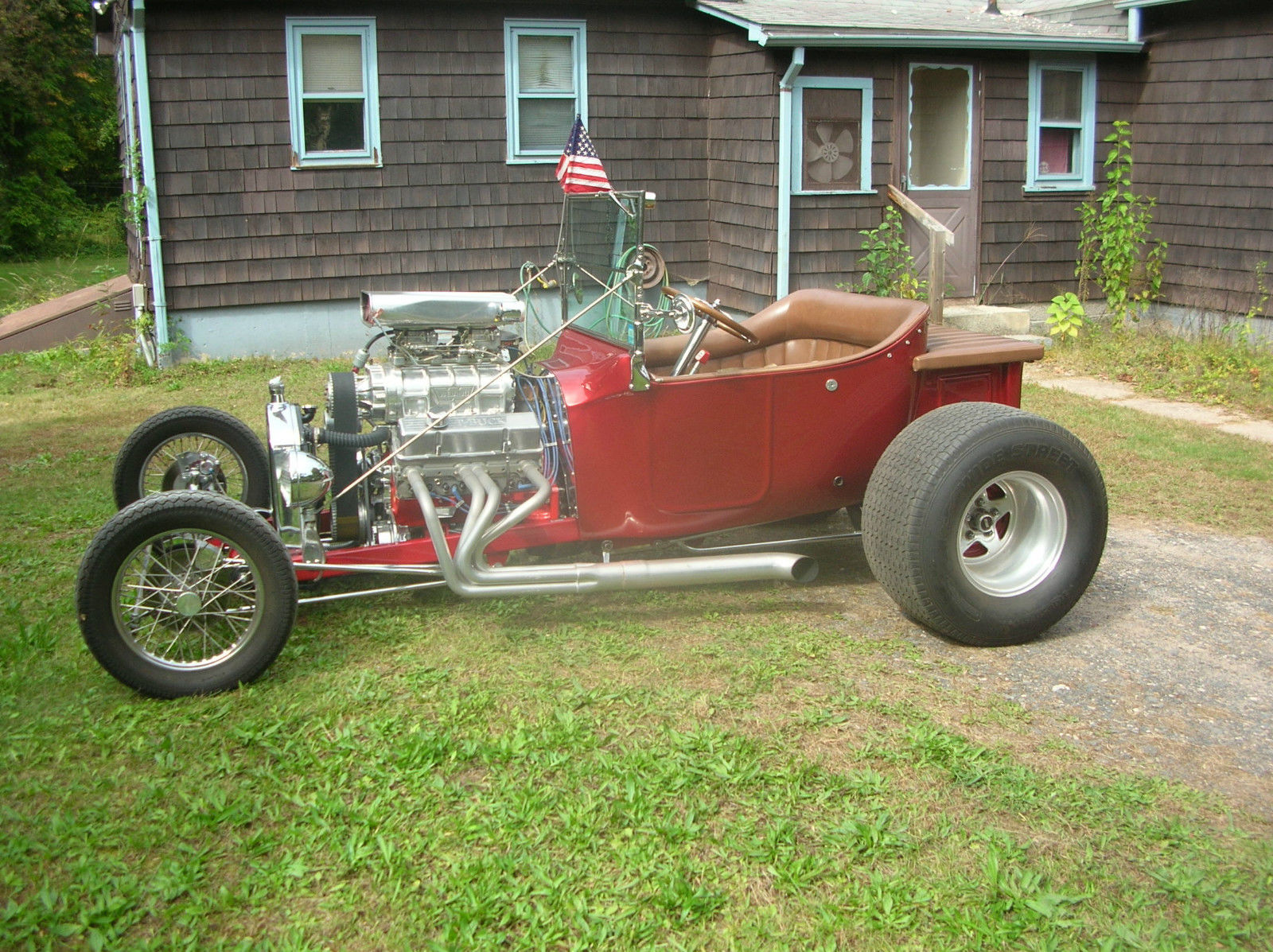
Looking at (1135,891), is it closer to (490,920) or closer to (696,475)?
(490,920)

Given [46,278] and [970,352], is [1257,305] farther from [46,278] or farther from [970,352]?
[46,278]

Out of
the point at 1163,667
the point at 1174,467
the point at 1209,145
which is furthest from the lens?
the point at 1209,145

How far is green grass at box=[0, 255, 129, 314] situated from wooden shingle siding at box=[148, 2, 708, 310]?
2.76 metres

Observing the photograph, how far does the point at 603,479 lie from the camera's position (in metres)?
4.71

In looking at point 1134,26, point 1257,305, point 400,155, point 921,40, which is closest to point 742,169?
point 921,40

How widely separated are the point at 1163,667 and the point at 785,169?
25.0 ft

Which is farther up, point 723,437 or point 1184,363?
point 723,437

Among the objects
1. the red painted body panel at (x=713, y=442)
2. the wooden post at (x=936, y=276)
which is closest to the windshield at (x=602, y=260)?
the red painted body panel at (x=713, y=442)

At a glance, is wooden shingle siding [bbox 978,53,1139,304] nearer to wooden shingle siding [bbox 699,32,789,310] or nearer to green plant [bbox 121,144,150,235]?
wooden shingle siding [bbox 699,32,789,310]

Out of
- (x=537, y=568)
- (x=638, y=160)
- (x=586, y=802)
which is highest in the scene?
(x=638, y=160)

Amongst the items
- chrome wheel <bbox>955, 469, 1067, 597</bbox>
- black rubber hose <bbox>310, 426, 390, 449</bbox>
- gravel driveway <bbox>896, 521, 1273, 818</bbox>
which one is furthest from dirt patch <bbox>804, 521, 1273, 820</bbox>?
black rubber hose <bbox>310, 426, 390, 449</bbox>

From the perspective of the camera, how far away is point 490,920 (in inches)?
115

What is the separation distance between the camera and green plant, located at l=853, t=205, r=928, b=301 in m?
11.5

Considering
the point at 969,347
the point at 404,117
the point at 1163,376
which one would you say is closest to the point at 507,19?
the point at 404,117
